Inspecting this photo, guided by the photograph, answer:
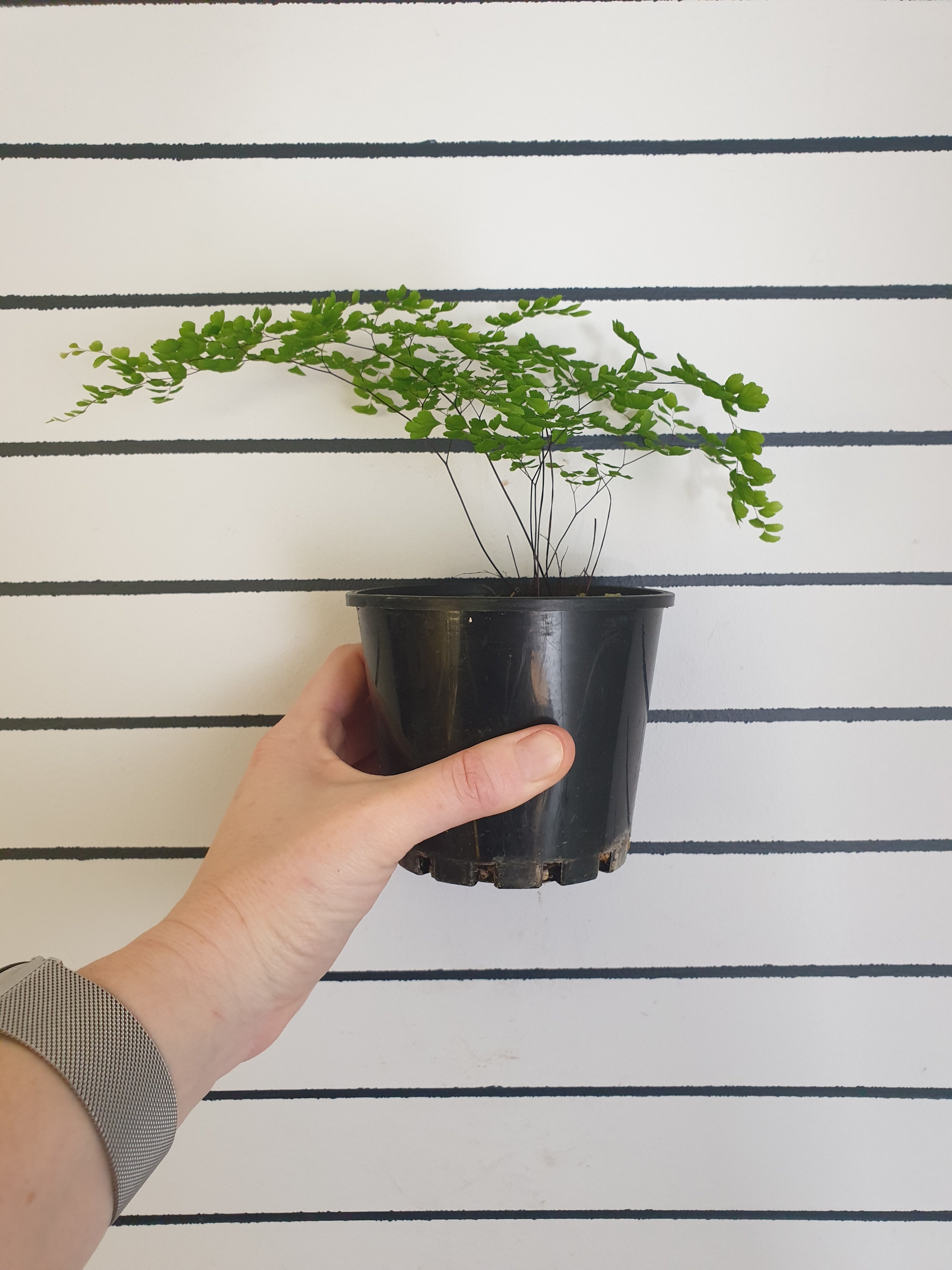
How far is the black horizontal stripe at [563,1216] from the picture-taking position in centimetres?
95

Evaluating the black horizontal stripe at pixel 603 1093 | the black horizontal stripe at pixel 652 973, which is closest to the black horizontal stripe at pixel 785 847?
the black horizontal stripe at pixel 652 973

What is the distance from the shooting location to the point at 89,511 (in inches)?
34.9

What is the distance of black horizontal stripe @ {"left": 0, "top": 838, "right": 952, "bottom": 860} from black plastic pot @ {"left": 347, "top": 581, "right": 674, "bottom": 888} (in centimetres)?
24

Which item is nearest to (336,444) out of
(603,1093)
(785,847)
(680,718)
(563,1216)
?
(680,718)

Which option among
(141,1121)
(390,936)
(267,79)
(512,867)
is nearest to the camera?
(141,1121)

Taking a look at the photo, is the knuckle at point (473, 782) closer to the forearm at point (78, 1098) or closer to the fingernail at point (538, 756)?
the fingernail at point (538, 756)

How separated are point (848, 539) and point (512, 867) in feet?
1.98

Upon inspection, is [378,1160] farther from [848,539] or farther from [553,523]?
[848,539]

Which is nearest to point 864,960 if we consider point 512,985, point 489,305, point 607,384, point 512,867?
point 512,985

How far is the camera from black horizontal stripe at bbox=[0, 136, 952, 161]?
2.71 feet

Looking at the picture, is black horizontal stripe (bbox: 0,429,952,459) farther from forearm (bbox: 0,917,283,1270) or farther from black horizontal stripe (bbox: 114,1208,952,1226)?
black horizontal stripe (bbox: 114,1208,952,1226)

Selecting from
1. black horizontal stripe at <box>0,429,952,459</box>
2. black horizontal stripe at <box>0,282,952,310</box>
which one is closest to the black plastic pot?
black horizontal stripe at <box>0,429,952,459</box>

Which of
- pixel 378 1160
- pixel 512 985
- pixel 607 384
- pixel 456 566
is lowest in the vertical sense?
pixel 378 1160

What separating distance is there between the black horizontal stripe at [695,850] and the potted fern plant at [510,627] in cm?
22
